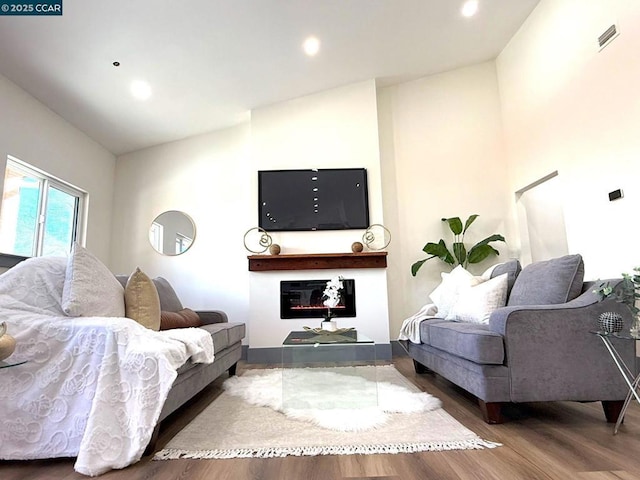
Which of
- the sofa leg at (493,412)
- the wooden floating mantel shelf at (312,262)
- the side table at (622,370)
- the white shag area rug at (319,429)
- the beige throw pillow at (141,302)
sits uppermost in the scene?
the wooden floating mantel shelf at (312,262)

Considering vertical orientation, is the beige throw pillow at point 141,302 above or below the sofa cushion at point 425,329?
above

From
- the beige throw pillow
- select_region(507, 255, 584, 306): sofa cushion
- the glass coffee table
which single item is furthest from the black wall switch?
the beige throw pillow

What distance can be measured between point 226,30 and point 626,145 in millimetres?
3585

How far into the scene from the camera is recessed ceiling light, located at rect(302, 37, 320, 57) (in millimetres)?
3830

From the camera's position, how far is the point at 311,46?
3928 mm

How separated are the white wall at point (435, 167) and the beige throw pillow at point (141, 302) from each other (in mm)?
3192

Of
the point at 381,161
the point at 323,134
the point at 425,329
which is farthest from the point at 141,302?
the point at 381,161

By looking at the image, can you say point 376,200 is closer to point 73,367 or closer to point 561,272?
point 561,272

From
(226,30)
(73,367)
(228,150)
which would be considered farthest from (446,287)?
(228,150)

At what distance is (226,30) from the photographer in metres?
3.41

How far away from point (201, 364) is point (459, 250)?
3.53 metres

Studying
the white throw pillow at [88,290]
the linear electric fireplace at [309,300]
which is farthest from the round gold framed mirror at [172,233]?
the white throw pillow at [88,290]

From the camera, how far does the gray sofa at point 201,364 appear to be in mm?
1919

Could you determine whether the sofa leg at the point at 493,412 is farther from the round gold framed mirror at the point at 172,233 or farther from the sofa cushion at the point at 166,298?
the round gold framed mirror at the point at 172,233
